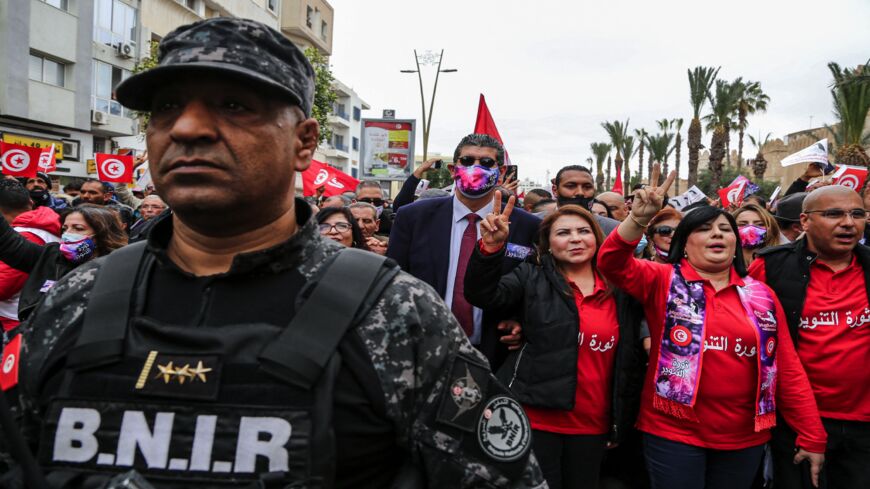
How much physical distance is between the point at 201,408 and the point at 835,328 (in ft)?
11.1

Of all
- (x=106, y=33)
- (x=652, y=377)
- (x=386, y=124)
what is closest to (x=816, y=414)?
(x=652, y=377)

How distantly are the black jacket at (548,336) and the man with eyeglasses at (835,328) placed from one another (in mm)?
849

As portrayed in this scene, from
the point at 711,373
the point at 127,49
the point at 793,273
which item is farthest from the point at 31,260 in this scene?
the point at 127,49

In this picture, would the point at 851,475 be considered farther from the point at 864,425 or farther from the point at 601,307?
the point at 601,307

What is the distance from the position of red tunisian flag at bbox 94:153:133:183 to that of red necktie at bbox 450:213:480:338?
25.8ft

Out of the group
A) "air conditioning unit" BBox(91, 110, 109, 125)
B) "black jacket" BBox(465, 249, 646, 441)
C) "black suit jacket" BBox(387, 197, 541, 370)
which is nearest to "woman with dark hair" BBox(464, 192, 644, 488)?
"black jacket" BBox(465, 249, 646, 441)

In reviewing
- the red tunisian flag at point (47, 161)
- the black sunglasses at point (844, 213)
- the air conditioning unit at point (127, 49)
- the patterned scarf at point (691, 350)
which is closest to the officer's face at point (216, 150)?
the patterned scarf at point (691, 350)

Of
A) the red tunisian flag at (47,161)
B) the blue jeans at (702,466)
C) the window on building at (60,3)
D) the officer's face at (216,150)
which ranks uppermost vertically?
the window on building at (60,3)

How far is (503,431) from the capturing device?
1.41m

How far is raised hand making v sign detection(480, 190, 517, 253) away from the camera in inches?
116

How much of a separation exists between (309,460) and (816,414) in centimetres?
299

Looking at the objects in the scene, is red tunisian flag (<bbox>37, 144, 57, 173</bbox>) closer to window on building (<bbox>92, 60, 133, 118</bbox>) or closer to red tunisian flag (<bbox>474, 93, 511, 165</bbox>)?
red tunisian flag (<bbox>474, 93, 511, 165</bbox>)

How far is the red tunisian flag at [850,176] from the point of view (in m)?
5.88

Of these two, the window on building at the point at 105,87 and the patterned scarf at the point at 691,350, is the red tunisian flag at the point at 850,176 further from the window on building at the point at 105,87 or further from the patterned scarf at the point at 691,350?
the window on building at the point at 105,87
